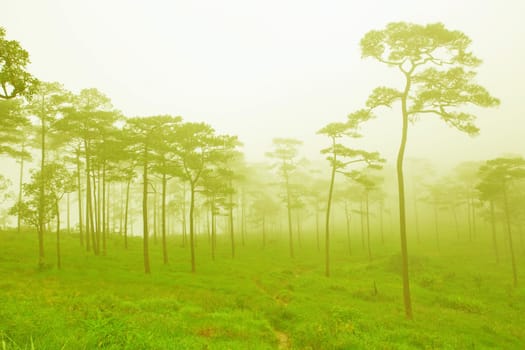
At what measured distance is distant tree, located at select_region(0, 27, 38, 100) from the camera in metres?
10.8

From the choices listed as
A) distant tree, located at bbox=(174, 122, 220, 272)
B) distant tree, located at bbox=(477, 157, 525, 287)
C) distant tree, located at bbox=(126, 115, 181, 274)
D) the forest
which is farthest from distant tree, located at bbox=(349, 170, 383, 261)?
distant tree, located at bbox=(126, 115, 181, 274)

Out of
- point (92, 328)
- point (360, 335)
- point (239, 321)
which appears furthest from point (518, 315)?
point (92, 328)

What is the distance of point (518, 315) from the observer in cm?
1881

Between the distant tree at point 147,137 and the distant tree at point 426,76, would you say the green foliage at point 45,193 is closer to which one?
the distant tree at point 147,137

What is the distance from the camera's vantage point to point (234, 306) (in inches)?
648

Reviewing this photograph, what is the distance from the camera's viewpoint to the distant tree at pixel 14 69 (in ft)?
35.6

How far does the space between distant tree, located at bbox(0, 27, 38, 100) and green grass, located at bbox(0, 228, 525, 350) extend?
8.06m

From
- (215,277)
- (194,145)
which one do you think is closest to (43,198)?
(194,145)

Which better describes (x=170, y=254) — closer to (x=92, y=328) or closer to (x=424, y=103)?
(x=92, y=328)

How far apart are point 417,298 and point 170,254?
2692cm

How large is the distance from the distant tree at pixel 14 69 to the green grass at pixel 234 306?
8.06 meters

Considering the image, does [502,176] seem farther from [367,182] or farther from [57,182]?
[57,182]

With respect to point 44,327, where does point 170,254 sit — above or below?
below

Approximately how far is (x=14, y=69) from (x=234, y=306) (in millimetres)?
15361
